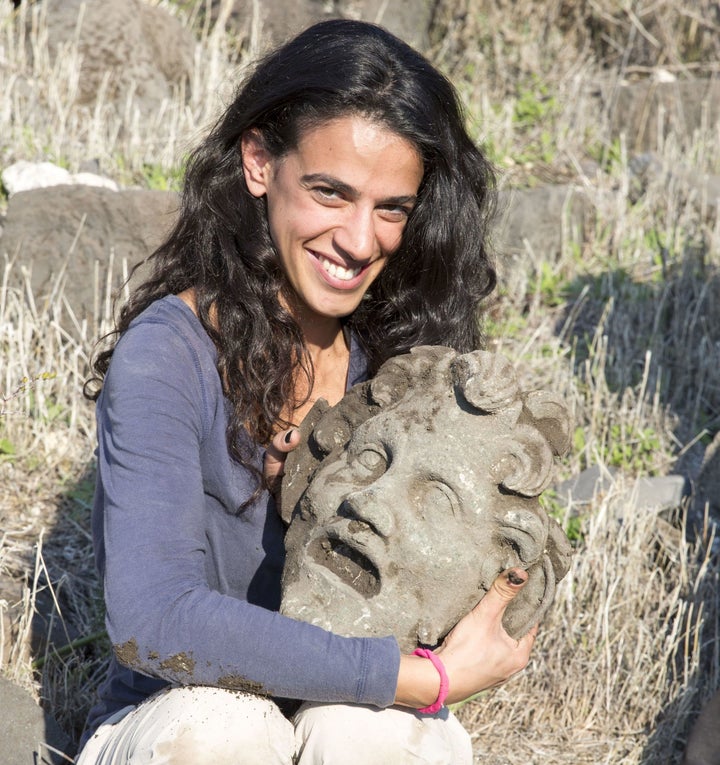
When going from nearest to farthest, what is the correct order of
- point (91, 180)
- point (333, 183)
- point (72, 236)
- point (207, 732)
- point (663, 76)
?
point (207, 732) → point (333, 183) → point (72, 236) → point (91, 180) → point (663, 76)

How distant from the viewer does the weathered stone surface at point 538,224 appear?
5.45 metres

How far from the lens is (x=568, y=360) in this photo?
4.92 m

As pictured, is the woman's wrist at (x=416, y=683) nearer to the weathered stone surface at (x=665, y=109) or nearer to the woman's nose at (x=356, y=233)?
the woman's nose at (x=356, y=233)

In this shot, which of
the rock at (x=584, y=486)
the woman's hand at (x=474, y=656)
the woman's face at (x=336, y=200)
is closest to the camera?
the woman's hand at (x=474, y=656)

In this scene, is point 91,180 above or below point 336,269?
below

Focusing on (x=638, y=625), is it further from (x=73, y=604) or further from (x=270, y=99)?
(x=270, y=99)

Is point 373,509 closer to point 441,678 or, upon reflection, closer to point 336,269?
point 441,678

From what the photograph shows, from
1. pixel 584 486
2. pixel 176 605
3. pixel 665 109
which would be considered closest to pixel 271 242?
pixel 176 605

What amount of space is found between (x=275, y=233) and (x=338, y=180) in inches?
10.3

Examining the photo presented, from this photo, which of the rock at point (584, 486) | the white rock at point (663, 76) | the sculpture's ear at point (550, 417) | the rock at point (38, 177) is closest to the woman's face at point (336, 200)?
the sculpture's ear at point (550, 417)

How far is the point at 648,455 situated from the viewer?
177 inches

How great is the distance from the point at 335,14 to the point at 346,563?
606 centimetres

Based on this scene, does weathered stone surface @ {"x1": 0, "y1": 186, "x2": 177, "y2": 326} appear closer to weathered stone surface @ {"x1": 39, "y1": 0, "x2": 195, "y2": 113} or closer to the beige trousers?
weathered stone surface @ {"x1": 39, "y1": 0, "x2": 195, "y2": 113}

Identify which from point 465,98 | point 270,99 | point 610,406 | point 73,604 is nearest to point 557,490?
point 610,406
